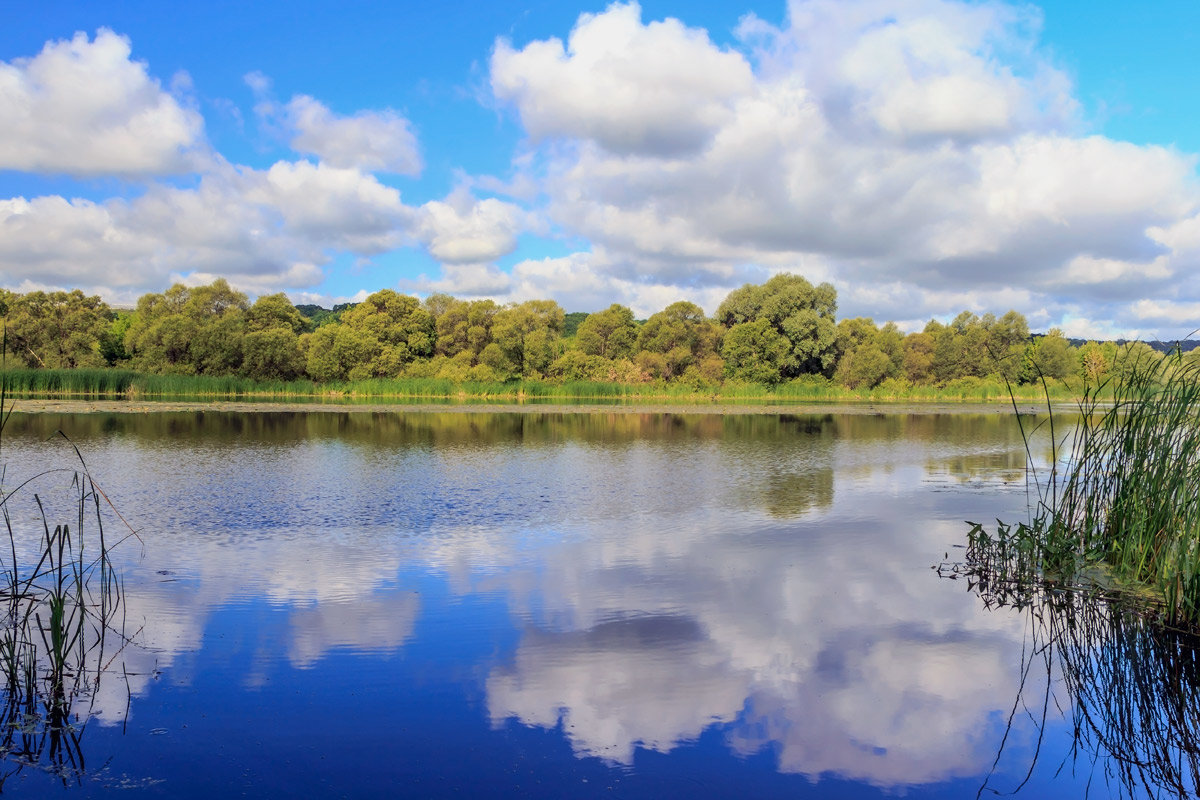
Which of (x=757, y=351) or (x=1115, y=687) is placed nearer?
(x=1115, y=687)

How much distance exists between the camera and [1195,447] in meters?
7.11

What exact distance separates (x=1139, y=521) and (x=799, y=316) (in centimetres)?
5076

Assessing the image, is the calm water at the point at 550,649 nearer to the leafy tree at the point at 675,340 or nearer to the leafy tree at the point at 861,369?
the leafy tree at the point at 675,340

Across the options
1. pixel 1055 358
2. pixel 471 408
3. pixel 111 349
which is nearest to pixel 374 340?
pixel 471 408

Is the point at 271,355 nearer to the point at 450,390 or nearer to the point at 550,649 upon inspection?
the point at 450,390

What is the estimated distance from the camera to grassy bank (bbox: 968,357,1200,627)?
6949mm

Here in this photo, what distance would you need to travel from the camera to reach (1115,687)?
594 centimetres

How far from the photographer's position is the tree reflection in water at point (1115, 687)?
191 inches

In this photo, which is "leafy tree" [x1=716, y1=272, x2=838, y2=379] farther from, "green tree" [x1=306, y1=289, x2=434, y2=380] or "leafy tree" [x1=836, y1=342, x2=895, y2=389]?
"green tree" [x1=306, y1=289, x2=434, y2=380]

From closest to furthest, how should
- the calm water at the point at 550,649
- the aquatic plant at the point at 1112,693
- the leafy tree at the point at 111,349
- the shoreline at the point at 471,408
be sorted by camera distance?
the calm water at the point at 550,649, the aquatic plant at the point at 1112,693, the shoreline at the point at 471,408, the leafy tree at the point at 111,349

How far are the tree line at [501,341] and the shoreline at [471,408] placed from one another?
7485 millimetres

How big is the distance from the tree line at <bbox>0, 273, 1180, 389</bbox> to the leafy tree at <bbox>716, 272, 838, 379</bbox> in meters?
0.10

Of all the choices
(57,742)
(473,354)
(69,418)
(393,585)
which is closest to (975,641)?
(393,585)

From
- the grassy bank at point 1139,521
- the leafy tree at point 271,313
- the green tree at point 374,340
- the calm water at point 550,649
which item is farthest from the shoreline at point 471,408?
the grassy bank at point 1139,521
